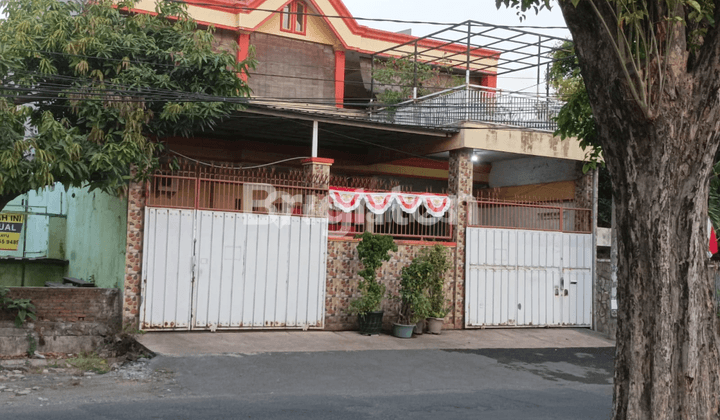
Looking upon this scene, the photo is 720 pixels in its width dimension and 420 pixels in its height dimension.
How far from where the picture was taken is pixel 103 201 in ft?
46.4

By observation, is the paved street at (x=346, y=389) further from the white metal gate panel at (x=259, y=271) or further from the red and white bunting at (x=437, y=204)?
the red and white bunting at (x=437, y=204)

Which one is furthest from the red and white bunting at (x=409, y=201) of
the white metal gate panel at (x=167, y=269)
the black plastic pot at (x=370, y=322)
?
the white metal gate panel at (x=167, y=269)

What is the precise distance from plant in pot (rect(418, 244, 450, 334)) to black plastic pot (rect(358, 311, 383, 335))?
115cm

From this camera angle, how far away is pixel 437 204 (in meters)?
15.0

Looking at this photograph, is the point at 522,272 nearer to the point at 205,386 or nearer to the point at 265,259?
the point at 265,259

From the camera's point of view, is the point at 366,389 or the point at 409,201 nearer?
the point at 366,389

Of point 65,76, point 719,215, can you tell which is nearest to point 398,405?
point 65,76

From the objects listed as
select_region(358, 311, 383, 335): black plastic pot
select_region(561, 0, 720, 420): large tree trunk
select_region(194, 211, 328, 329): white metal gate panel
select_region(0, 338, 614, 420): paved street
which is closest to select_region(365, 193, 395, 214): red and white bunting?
select_region(194, 211, 328, 329): white metal gate panel

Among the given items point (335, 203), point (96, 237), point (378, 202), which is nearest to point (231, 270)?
point (335, 203)

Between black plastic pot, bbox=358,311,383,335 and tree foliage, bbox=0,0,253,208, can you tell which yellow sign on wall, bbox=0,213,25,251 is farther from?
black plastic pot, bbox=358,311,383,335

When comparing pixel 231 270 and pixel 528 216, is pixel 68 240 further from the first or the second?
pixel 528 216

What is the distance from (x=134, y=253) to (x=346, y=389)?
4835mm

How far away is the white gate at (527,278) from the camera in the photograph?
15.4 meters

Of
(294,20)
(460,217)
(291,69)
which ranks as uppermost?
(294,20)
